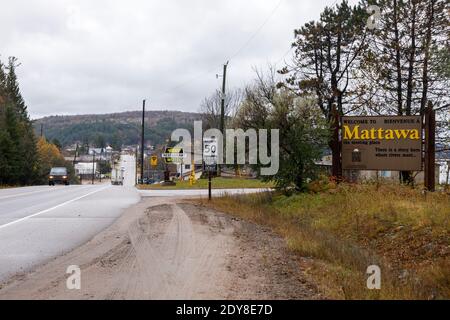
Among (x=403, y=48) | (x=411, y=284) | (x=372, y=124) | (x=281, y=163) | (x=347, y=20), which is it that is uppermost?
(x=347, y=20)

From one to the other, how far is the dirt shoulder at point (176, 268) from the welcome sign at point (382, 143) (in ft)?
30.4

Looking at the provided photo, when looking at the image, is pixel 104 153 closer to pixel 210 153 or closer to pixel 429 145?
pixel 210 153

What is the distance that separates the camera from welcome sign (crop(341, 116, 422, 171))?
67.9 ft

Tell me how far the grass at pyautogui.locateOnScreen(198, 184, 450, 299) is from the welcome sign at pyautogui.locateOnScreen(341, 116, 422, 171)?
2103mm

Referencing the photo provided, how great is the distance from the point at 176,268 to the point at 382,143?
1496cm

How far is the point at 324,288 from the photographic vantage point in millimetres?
7070

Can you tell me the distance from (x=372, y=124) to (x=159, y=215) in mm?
9927

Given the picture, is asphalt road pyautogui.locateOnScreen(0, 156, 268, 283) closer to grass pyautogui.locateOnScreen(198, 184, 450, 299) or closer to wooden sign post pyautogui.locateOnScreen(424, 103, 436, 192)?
grass pyautogui.locateOnScreen(198, 184, 450, 299)

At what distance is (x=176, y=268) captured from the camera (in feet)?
27.0

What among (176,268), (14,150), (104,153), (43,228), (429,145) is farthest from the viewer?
(104,153)

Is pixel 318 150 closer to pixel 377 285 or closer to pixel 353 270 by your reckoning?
pixel 353 270

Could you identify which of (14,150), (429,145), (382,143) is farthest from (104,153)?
(429,145)

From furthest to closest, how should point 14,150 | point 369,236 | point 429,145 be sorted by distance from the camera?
point 14,150, point 429,145, point 369,236

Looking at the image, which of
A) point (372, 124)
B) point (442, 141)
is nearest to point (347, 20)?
point (442, 141)
